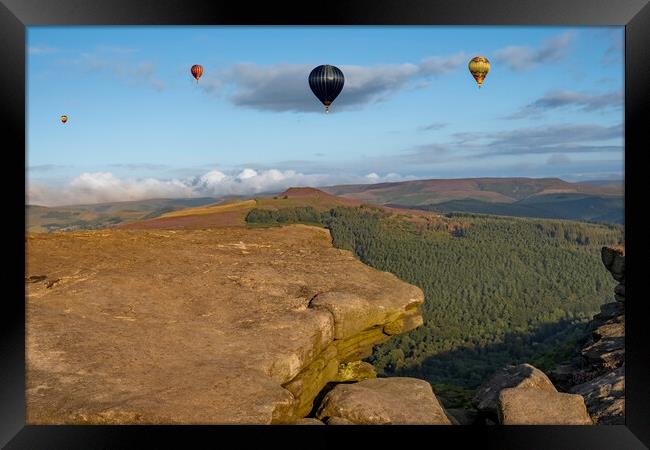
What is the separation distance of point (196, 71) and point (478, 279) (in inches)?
3729

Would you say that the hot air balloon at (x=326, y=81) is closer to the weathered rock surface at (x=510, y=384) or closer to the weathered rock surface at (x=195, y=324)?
the weathered rock surface at (x=195, y=324)

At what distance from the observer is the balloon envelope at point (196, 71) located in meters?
53.5

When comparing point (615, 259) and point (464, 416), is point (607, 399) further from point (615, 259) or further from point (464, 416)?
point (615, 259)

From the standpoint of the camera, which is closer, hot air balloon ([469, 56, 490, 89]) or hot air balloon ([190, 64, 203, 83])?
hot air balloon ([469, 56, 490, 89])

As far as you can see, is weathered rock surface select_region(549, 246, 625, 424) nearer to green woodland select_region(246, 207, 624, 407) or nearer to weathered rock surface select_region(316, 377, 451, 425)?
weathered rock surface select_region(316, 377, 451, 425)

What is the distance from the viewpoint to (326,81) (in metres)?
43.3

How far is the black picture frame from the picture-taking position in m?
9.21

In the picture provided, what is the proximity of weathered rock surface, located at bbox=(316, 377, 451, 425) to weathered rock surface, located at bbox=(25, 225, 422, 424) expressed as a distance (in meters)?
0.77

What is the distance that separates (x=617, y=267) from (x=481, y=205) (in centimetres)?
16441

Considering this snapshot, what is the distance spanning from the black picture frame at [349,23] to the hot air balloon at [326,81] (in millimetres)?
34011

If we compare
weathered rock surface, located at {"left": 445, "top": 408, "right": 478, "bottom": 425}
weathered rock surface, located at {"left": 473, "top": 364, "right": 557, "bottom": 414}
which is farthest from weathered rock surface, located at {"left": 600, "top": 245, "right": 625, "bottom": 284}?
weathered rock surface, located at {"left": 445, "top": 408, "right": 478, "bottom": 425}

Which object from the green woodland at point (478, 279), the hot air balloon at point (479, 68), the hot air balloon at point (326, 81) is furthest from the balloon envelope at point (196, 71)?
the green woodland at point (478, 279)

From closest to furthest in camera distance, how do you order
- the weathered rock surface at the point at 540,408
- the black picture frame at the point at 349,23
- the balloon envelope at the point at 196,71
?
the black picture frame at the point at 349,23
the weathered rock surface at the point at 540,408
the balloon envelope at the point at 196,71

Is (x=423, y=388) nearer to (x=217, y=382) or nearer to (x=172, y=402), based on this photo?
(x=217, y=382)
